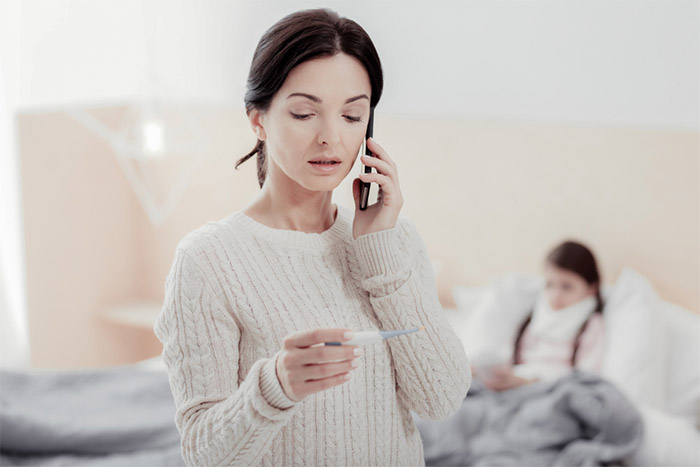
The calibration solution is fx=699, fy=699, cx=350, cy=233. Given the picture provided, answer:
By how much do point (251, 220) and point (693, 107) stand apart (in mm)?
1665

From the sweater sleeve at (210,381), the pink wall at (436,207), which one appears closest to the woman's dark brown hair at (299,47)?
the sweater sleeve at (210,381)

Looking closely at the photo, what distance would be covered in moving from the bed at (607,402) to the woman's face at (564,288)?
0.27ft

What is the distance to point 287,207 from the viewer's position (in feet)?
2.92

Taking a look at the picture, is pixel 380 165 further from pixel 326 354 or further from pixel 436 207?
→ pixel 436 207

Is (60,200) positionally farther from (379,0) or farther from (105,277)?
(379,0)

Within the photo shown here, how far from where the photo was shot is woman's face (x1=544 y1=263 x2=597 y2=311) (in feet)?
7.34

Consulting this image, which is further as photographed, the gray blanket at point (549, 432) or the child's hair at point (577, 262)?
the child's hair at point (577, 262)

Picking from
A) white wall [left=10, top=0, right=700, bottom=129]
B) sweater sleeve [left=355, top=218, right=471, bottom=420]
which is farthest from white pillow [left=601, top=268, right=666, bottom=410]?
sweater sleeve [left=355, top=218, right=471, bottom=420]

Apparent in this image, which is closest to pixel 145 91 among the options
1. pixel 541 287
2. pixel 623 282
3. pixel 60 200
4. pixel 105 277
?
pixel 60 200

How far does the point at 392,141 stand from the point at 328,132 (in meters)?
1.90

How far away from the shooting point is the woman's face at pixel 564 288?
224 cm

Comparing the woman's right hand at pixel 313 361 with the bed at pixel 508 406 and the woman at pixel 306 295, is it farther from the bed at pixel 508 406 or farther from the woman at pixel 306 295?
the bed at pixel 508 406

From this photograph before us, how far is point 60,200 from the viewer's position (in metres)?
3.10

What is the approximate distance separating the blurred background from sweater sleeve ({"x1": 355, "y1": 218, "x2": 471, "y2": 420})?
1.21 m
